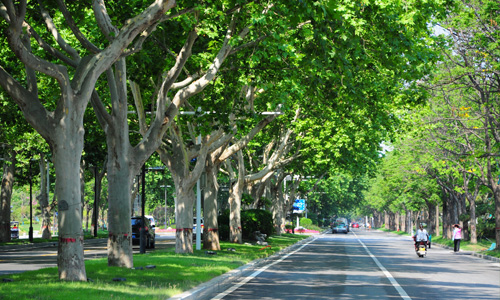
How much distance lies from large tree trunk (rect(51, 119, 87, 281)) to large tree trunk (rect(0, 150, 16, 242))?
1220 inches

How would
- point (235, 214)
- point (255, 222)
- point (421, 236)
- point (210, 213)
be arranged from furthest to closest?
point (255, 222), point (235, 214), point (421, 236), point (210, 213)

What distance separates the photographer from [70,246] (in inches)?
586

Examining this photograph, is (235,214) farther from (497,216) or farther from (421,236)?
(497,216)

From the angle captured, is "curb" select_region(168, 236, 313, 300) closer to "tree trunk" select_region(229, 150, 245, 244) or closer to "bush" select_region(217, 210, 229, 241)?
"tree trunk" select_region(229, 150, 245, 244)

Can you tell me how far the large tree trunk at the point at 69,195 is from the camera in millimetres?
14852

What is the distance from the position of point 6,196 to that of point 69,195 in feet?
105

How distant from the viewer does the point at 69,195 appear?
1498 centimetres

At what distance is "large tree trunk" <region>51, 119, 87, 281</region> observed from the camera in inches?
585

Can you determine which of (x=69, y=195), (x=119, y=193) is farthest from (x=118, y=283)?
(x=119, y=193)

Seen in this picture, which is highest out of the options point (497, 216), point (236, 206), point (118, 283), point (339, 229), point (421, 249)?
point (236, 206)

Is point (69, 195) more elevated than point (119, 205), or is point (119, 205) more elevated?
point (69, 195)

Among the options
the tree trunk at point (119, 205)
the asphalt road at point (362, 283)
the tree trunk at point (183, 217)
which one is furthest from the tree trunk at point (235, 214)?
the tree trunk at point (119, 205)

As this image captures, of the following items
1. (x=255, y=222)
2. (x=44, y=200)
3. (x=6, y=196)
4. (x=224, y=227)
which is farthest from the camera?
(x=44, y=200)

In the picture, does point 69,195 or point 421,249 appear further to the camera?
point 421,249
